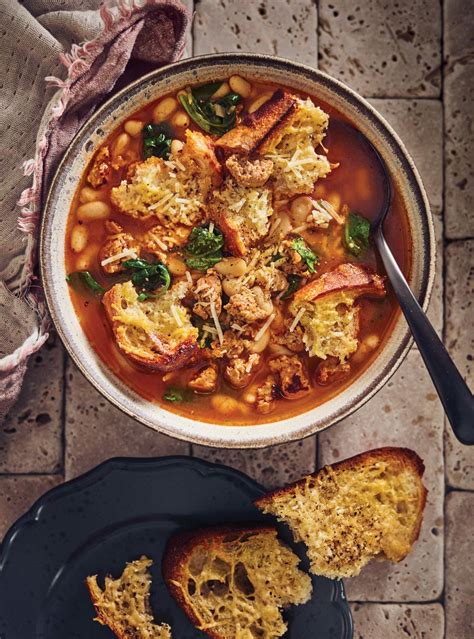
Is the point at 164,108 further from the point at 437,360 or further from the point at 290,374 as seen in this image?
the point at 437,360

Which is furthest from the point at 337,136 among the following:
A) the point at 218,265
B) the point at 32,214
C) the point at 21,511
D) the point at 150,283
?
the point at 21,511

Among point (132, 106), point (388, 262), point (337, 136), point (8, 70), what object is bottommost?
point (388, 262)

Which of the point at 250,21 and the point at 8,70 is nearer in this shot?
the point at 8,70

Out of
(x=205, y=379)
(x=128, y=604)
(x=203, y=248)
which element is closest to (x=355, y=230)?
(x=203, y=248)

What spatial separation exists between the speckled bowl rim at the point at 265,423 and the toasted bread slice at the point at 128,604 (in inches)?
24.7

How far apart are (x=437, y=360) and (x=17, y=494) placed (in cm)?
184

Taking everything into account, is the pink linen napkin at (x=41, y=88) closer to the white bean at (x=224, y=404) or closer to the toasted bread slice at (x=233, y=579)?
the white bean at (x=224, y=404)

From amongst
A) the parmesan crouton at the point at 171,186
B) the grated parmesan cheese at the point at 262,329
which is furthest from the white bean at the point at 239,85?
the grated parmesan cheese at the point at 262,329

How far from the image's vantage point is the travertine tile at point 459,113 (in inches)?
134

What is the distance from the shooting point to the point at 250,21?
131 inches

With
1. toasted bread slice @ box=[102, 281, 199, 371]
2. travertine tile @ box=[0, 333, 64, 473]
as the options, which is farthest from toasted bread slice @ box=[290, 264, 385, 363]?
travertine tile @ box=[0, 333, 64, 473]

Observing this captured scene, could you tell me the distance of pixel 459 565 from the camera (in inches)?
138

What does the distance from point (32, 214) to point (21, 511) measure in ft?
4.19

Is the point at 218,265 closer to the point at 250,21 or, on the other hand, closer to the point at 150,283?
the point at 150,283
